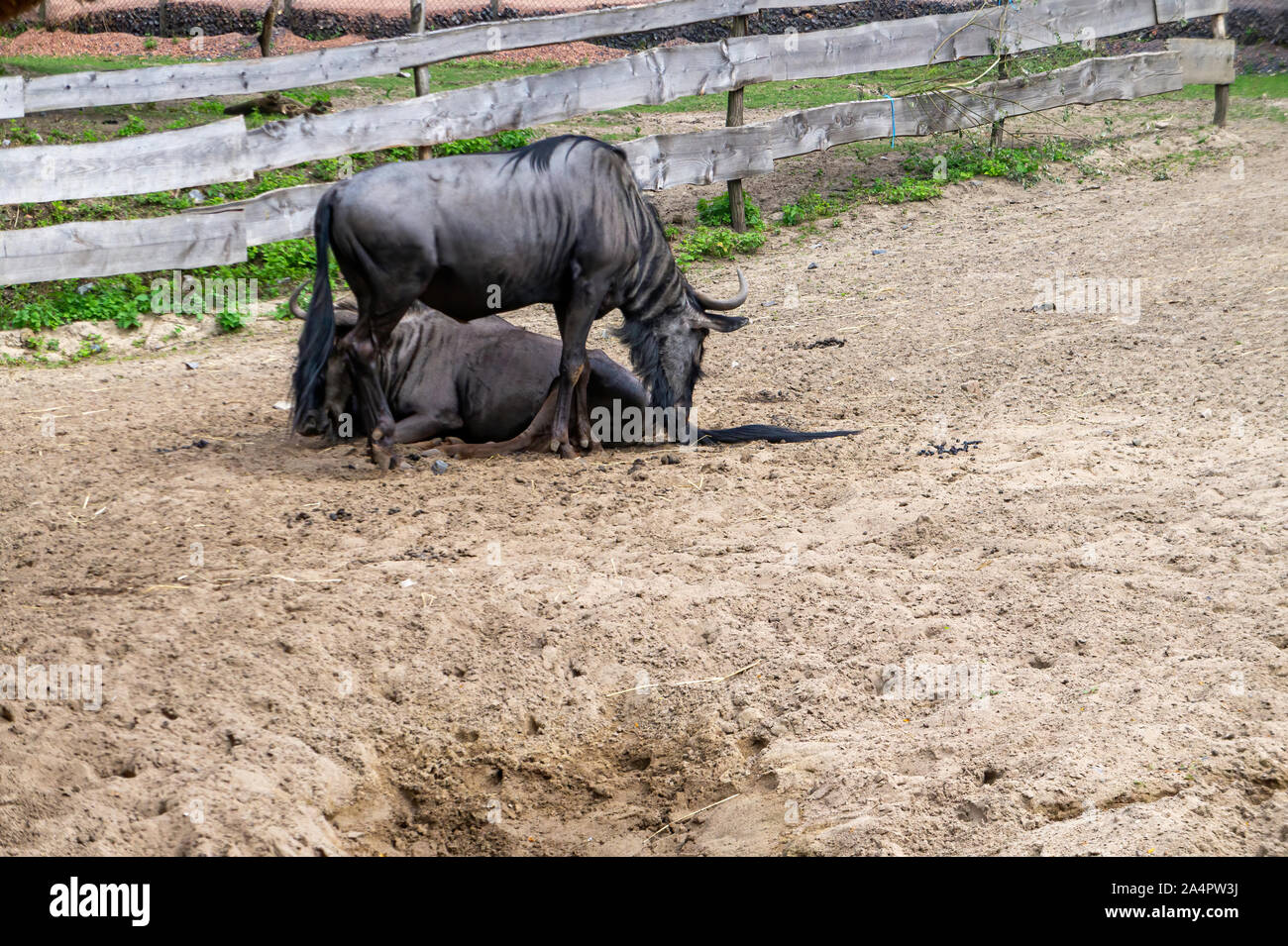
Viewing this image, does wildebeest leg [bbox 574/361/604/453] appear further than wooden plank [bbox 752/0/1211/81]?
No

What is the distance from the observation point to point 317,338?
6.16 meters

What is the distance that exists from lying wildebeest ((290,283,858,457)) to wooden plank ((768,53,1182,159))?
4764 mm

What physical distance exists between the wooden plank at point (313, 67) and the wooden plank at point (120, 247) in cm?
183

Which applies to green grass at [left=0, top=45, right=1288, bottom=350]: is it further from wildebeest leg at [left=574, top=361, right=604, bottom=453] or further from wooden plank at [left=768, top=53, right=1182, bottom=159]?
wildebeest leg at [left=574, top=361, right=604, bottom=453]

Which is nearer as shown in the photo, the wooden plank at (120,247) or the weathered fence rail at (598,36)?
the wooden plank at (120,247)

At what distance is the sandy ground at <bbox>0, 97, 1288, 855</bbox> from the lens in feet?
10.9

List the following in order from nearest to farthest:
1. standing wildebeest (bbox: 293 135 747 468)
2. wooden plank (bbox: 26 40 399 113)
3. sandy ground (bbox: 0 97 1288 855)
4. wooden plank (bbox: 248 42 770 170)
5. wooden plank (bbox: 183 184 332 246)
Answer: sandy ground (bbox: 0 97 1288 855)
standing wildebeest (bbox: 293 135 747 468)
wooden plank (bbox: 183 184 332 246)
wooden plank (bbox: 248 42 770 170)
wooden plank (bbox: 26 40 399 113)

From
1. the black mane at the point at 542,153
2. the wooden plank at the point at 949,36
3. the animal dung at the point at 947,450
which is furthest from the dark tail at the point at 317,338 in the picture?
the wooden plank at the point at 949,36

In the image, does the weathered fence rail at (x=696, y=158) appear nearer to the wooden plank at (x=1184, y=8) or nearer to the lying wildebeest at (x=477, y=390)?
the wooden plank at (x=1184, y=8)

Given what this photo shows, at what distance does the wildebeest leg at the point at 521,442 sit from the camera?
6414mm

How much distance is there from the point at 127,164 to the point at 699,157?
4648 mm

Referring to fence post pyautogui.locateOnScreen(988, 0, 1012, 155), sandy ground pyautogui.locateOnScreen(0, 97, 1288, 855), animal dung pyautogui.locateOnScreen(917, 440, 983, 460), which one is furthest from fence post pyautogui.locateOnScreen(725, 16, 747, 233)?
animal dung pyautogui.locateOnScreen(917, 440, 983, 460)

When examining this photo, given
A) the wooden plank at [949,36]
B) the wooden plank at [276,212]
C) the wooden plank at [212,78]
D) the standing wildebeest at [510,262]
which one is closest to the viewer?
the standing wildebeest at [510,262]

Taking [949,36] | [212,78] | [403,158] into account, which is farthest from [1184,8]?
[212,78]
